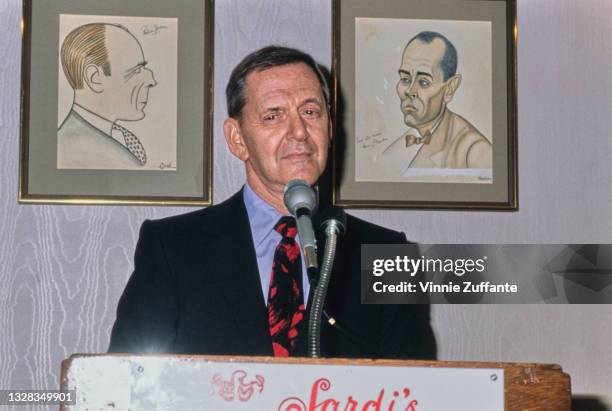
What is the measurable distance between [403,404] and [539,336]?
4.92ft

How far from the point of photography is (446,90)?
2594 millimetres

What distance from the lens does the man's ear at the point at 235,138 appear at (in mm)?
2197

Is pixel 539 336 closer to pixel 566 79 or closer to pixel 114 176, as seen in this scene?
pixel 566 79

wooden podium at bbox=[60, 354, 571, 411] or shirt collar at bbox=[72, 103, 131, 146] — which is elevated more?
shirt collar at bbox=[72, 103, 131, 146]

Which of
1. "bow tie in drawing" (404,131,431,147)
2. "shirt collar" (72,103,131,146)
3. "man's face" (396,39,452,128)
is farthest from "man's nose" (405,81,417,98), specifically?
"shirt collar" (72,103,131,146)

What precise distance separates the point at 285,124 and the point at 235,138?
21 cm

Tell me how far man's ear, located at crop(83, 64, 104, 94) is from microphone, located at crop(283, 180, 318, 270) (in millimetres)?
1171

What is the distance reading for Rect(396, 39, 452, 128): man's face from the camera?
8.42 ft

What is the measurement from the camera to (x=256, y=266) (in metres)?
2.00

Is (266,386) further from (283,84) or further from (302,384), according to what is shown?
(283,84)

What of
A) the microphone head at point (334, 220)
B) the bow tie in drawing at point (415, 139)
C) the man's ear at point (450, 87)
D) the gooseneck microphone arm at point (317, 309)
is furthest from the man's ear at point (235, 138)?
the gooseneck microphone arm at point (317, 309)

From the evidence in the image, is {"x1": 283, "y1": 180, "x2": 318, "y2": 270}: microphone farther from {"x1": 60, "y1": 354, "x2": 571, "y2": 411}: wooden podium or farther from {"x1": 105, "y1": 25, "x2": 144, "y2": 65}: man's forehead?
{"x1": 105, "y1": 25, "x2": 144, "y2": 65}: man's forehead

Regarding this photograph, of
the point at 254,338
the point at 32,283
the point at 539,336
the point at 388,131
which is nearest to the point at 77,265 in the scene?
the point at 32,283

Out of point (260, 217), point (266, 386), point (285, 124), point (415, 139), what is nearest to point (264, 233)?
point (260, 217)
